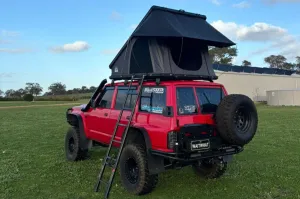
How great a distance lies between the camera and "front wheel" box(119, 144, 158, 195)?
5656mm

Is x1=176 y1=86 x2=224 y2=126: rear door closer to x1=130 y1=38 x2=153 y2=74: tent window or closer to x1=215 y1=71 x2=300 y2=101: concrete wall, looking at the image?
x1=130 y1=38 x2=153 y2=74: tent window

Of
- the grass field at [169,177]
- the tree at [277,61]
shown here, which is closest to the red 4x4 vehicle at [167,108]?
the grass field at [169,177]

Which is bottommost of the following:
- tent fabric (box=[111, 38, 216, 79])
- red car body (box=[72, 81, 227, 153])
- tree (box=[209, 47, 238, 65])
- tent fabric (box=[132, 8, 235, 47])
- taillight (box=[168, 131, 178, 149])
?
taillight (box=[168, 131, 178, 149])

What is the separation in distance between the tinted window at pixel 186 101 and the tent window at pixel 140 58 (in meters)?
1.13

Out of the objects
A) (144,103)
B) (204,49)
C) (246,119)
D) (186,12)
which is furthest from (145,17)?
(246,119)

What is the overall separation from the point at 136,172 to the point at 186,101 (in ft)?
5.07

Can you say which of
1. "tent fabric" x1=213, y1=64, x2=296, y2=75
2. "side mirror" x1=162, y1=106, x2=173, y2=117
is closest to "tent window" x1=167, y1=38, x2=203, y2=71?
"side mirror" x1=162, y1=106, x2=173, y2=117

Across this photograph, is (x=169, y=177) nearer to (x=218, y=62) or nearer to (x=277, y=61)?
(x=218, y=62)

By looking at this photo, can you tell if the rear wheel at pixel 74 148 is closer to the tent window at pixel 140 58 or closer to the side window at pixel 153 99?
the tent window at pixel 140 58

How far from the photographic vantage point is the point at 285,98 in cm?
3494

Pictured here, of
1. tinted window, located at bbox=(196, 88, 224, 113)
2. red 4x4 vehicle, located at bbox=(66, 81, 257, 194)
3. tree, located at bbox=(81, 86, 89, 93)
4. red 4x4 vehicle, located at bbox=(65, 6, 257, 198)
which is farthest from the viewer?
tree, located at bbox=(81, 86, 89, 93)

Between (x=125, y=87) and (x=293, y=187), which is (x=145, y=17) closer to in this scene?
(x=125, y=87)

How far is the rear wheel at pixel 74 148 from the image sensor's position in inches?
324

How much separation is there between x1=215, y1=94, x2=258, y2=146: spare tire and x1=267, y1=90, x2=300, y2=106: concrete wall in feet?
103
